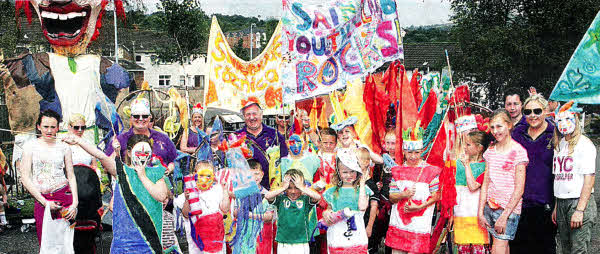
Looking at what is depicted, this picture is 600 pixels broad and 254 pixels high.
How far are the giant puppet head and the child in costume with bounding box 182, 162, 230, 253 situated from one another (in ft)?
10.5

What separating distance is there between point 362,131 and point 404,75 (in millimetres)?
1260

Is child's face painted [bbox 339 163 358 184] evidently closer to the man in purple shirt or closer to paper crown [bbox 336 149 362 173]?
paper crown [bbox 336 149 362 173]

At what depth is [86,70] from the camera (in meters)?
7.38

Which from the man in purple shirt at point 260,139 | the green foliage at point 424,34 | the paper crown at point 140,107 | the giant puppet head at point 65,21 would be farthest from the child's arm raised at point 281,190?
the green foliage at point 424,34

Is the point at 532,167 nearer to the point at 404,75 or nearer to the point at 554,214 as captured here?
the point at 554,214

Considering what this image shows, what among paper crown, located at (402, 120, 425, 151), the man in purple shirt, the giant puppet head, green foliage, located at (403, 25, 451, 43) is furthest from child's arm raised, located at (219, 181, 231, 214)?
green foliage, located at (403, 25, 451, 43)

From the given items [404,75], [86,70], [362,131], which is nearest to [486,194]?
[404,75]

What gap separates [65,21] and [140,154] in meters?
3.16

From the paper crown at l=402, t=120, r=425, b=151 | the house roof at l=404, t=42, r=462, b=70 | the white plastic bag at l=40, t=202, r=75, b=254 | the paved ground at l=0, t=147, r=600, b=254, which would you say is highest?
the house roof at l=404, t=42, r=462, b=70

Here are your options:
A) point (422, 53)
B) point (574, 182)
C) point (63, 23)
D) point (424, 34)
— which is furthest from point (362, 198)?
point (424, 34)

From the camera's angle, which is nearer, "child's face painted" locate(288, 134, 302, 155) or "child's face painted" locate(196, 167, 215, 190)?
"child's face painted" locate(196, 167, 215, 190)

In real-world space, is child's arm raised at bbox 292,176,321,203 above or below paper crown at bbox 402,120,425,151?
below

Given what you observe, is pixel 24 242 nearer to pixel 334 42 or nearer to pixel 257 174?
pixel 257 174

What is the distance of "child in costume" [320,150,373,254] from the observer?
16.6 ft
